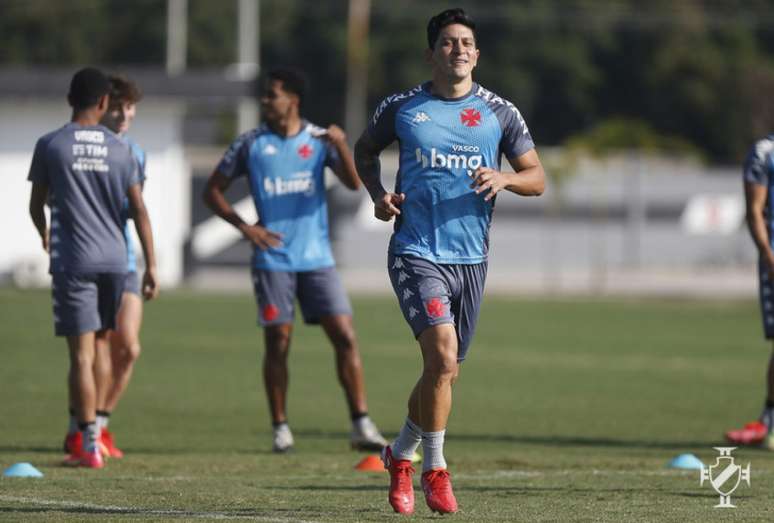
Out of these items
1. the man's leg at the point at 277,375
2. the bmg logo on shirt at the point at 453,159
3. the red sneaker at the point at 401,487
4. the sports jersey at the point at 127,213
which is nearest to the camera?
the red sneaker at the point at 401,487

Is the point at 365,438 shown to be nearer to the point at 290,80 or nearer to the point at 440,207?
the point at 290,80

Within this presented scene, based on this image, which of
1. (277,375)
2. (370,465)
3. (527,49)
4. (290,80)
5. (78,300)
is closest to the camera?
(78,300)

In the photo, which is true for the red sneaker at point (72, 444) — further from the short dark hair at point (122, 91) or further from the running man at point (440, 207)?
the running man at point (440, 207)

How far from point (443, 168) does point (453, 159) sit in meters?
0.06

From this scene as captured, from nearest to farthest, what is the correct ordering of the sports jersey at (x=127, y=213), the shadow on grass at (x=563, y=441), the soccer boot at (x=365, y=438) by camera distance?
the sports jersey at (x=127, y=213)
the soccer boot at (x=365, y=438)
the shadow on grass at (x=563, y=441)

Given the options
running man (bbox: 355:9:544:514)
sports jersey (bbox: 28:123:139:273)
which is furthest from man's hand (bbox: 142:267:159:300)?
running man (bbox: 355:9:544:514)

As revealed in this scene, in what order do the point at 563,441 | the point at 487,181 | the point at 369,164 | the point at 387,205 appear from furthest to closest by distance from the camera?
the point at 563,441, the point at 369,164, the point at 387,205, the point at 487,181

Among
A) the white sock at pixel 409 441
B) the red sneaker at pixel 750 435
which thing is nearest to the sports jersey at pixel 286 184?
the red sneaker at pixel 750 435

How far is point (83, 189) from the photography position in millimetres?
9836

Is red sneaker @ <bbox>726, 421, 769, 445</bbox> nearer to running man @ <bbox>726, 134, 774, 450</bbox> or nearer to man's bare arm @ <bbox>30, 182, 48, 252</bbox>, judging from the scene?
running man @ <bbox>726, 134, 774, 450</bbox>

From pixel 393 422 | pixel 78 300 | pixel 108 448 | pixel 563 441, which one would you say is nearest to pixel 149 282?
pixel 78 300

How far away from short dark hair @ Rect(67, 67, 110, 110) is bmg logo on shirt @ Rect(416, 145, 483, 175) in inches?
109

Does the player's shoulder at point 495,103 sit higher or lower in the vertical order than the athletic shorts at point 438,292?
higher

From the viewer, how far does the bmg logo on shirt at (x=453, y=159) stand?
7762 mm
